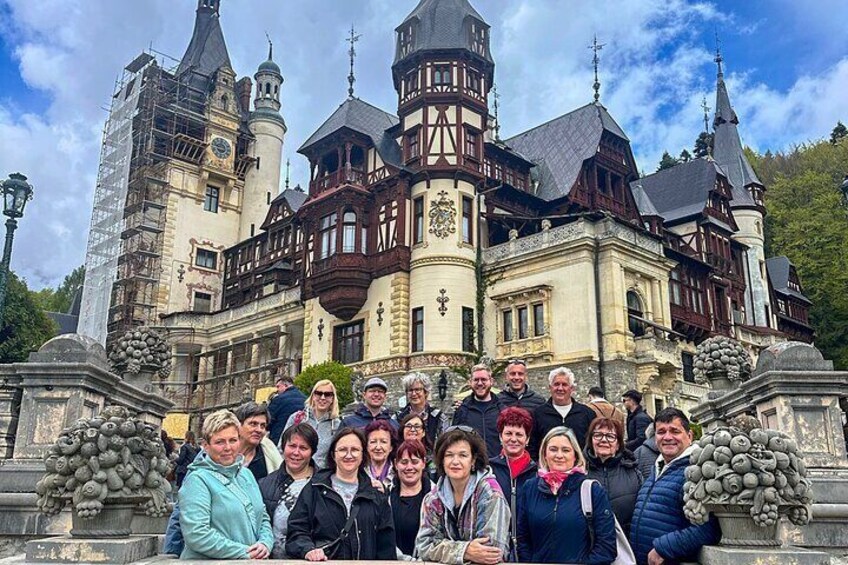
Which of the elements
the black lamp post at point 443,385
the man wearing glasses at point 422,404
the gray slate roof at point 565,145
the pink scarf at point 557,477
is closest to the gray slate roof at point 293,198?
the gray slate roof at point 565,145

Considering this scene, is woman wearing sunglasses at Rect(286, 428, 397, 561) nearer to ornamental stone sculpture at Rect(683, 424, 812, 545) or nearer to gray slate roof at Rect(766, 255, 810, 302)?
ornamental stone sculpture at Rect(683, 424, 812, 545)

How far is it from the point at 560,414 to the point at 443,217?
2446cm

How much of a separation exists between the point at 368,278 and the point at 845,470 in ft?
85.5

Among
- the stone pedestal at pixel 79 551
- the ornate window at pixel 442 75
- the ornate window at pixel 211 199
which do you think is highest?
the ornate window at pixel 211 199

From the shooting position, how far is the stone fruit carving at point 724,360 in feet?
33.6

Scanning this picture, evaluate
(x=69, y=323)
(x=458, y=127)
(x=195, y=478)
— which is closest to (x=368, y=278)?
(x=458, y=127)

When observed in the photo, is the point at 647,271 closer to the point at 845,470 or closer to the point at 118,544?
the point at 845,470

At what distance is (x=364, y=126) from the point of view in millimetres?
35375

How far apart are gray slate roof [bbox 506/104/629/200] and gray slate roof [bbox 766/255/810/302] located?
892 inches

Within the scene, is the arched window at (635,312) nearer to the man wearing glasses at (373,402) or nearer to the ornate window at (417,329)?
the ornate window at (417,329)

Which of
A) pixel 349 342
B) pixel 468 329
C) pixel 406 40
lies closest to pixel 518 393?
pixel 468 329

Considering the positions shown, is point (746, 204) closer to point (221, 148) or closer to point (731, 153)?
point (731, 153)

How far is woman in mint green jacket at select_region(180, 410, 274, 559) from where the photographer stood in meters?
4.54

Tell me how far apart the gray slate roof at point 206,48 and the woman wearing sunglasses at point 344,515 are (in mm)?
54520
